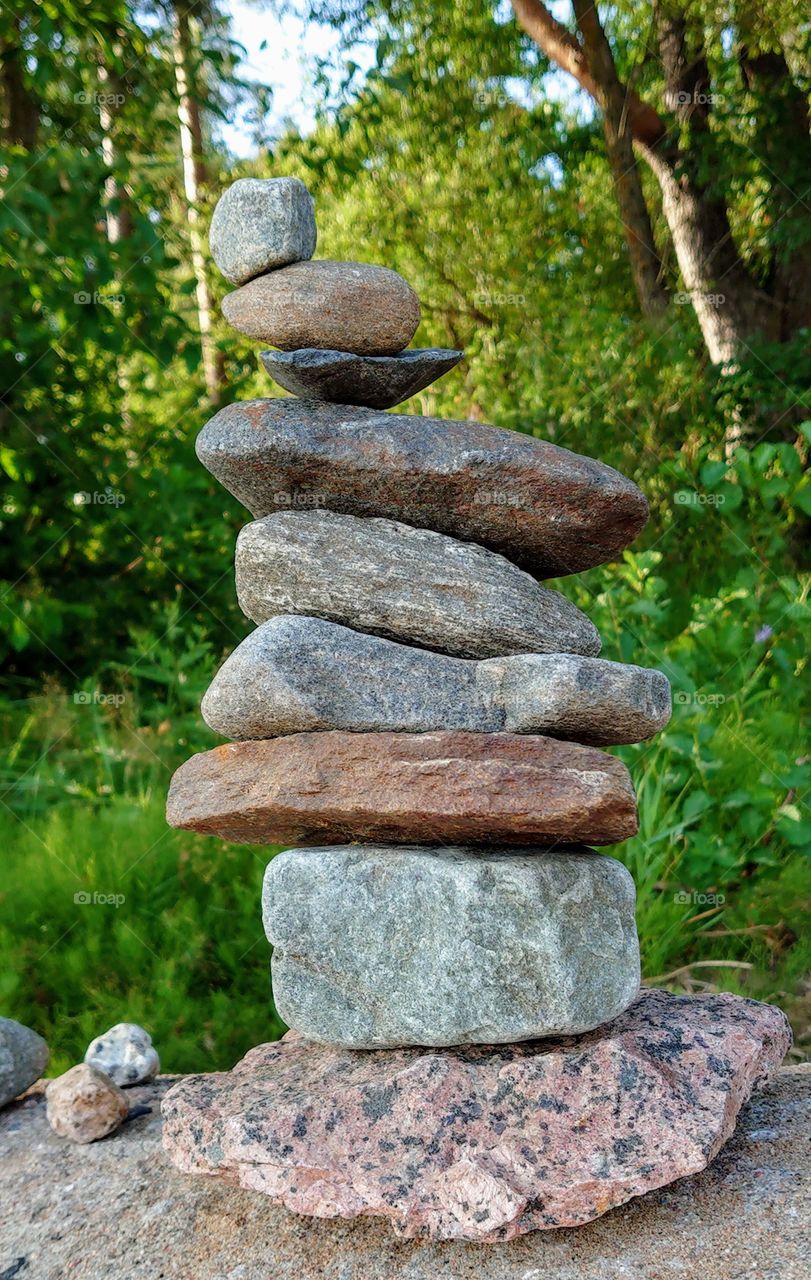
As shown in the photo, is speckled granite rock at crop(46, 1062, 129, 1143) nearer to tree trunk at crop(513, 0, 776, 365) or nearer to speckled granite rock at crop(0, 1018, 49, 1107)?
speckled granite rock at crop(0, 1018, 49, 1107)

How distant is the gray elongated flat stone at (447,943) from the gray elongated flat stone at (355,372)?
1.32m

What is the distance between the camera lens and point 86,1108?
3.61 metres

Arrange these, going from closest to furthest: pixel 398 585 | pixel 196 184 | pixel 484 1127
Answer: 1. pixel 484 1127
2. pixel 398 585
3. pixel 196 184

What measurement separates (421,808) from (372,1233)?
1039 millimetres

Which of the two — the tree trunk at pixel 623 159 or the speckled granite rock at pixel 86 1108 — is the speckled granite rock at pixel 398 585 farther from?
the tree trunk at pixel 623 159

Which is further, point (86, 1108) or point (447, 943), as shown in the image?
point (86, 1108)

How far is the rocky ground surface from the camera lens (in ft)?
8.64

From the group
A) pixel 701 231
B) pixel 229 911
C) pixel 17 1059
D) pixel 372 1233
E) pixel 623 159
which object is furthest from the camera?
pixel 701 231

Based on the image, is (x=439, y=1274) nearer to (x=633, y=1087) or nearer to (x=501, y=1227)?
(x=501, y=1227)

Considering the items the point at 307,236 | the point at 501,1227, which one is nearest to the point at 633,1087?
the point at 501,1227

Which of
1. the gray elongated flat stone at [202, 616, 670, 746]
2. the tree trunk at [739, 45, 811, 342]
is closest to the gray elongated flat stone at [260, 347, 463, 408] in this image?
the gray elongated flat stone at [202, 616, 670, 746]

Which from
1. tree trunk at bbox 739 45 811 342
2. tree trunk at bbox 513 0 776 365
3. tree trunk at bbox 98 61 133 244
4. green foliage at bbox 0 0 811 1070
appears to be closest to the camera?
green foliage at bbox 0 0 811 1070

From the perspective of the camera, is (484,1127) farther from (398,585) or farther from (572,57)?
(572,57)

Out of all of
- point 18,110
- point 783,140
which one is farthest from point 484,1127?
point 783,140
